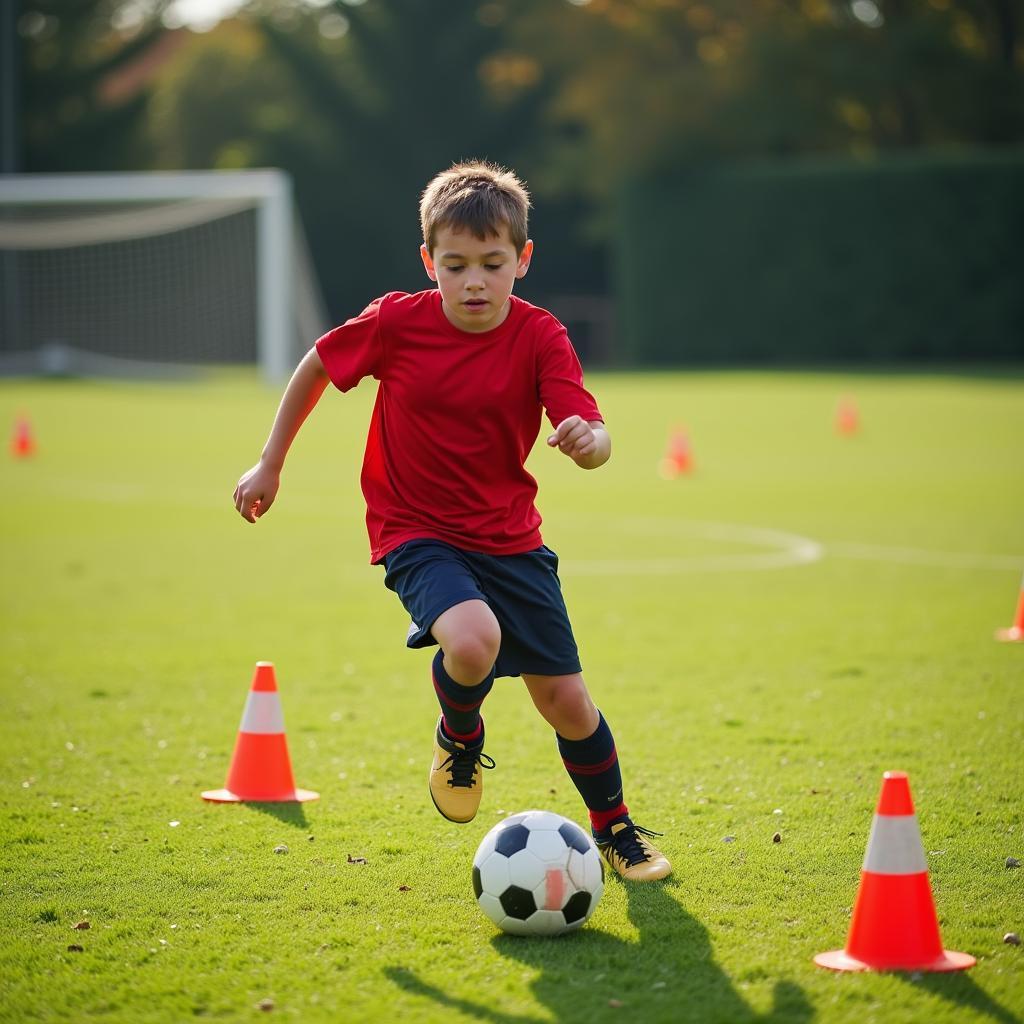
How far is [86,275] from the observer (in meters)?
38.4

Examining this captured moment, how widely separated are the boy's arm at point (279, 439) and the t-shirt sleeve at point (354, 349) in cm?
5

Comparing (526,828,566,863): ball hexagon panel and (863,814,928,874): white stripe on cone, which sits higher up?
(863,814,928,874): white stripe on cone

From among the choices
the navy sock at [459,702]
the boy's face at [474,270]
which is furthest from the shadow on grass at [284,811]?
the boy's face at [474,270]

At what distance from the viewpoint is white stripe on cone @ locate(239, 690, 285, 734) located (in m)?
5.89

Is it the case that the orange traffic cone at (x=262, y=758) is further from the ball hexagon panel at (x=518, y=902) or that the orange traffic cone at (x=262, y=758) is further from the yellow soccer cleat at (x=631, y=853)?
the ball hexagon panel at (x=518, y=902)

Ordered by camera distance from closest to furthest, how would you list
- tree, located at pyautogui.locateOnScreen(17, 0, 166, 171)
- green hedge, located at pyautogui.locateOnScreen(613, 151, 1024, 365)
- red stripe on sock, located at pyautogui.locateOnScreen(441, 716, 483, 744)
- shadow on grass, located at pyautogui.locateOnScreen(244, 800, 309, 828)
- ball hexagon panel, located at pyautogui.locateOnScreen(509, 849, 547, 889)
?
ball hexagon panel, located at pyautogui.locateOnScreen(509, 849, 547, 889) → red stripe on sock, located at pyautogui.locateOnScreen(441, 716, 483, 744) → shadow on grass, located at pyautogui.locateOnScreen(244, 800, 309, 828) → green hedge, located at pyautogui.locateOnScreen(613, 151, 1024, 365) → tree, located at pyautogui.locateOnScreen(17, 0, 166, 171)

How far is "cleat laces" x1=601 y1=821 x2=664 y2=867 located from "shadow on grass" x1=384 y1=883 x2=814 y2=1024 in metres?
0.35

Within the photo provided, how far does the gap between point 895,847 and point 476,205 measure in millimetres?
2145

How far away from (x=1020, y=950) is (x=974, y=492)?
1264 cm

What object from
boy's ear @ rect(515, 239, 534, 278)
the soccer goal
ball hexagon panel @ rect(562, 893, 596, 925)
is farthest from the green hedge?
ball hexagon panel @ rect(562, 893, 596, 925)

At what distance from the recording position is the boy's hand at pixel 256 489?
5000 mm

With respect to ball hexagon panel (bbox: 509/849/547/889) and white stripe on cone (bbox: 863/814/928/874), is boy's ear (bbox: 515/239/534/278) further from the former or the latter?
white stripe on cone (bbox: 863/814/928/874)

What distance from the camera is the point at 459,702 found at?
4.86 metres

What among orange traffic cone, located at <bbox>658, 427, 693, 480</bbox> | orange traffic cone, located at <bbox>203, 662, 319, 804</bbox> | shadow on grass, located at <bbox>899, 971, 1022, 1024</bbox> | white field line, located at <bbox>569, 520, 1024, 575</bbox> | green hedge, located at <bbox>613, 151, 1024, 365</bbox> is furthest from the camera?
green hedge, located at <bbox>613, 151, 1024, 365</bbox>
